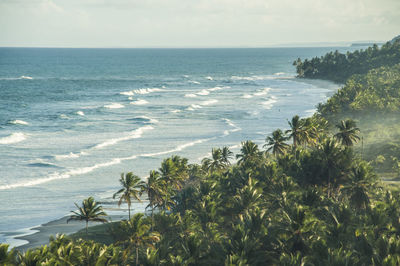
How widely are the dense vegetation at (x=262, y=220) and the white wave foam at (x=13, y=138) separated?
5871cm

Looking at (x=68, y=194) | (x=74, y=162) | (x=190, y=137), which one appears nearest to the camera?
(x=68, y=194)

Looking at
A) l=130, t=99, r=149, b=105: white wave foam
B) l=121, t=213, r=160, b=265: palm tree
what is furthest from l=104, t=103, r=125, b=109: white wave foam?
l=121, t=213, r=160, b=265: palm tree

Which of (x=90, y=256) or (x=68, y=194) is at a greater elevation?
(x=90, y=256)

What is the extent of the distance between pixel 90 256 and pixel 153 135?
3284 inches

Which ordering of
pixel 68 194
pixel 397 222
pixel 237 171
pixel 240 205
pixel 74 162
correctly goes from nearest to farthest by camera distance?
pixel 397 222 → pixel 240 205 → pixel 237 171 → pixel 68 194 → pixel 74 162

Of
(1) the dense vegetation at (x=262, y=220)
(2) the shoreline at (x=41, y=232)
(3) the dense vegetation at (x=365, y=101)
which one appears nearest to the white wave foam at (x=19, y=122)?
(2) the shoreline at (x=41, y=232)

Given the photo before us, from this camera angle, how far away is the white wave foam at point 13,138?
11100cm

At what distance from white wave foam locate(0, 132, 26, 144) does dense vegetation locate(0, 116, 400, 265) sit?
5871cm

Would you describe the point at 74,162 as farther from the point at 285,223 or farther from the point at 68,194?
the point at 285,223

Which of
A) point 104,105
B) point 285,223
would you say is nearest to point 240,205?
point 285,223

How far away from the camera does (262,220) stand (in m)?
42.2

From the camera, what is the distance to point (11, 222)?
6431 cm

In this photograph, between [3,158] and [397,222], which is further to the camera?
[3,158]

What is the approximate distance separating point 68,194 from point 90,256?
43.0 metres
